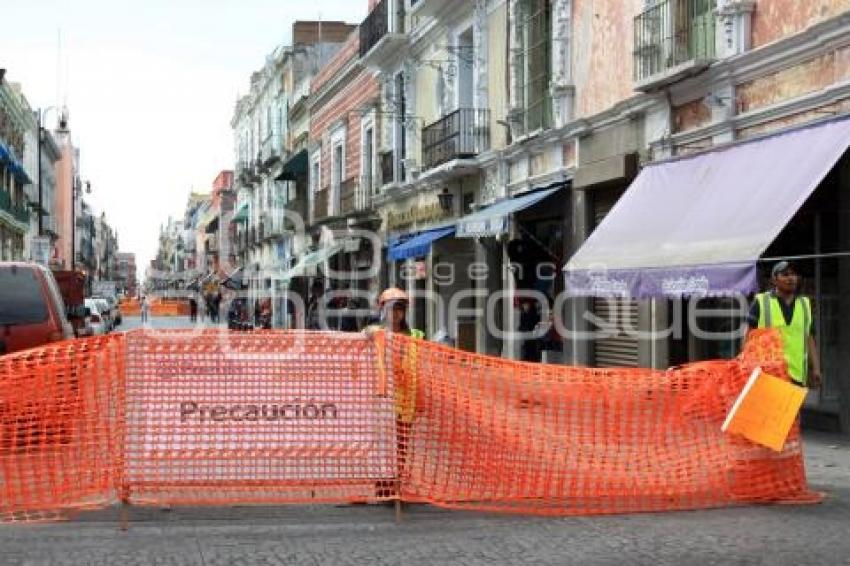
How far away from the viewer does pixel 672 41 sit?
1454 centimetres

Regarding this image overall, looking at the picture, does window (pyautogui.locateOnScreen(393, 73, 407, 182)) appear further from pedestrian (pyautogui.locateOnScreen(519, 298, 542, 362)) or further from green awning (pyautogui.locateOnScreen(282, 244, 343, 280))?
pedestrian (pyautogui.locateOnScreen(519, 298, 542, 362))

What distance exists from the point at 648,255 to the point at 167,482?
6.93 meters

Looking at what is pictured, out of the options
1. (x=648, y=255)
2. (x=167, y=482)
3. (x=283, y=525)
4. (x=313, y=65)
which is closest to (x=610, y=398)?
(x=283, y=525)

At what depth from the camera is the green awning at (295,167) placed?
4362cm

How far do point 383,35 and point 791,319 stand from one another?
21066 mm

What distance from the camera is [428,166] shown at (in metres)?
25.5

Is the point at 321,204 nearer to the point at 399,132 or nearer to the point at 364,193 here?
the point at 364,193

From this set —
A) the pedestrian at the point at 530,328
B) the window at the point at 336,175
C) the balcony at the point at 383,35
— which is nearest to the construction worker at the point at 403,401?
the pedestrian at the point at 530,328

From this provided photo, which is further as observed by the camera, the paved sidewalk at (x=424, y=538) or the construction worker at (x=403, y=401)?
the construction worker at (x=403, y=401)

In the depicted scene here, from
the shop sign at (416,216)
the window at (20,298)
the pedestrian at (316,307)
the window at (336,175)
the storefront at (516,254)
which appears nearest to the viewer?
the window at (20,298)

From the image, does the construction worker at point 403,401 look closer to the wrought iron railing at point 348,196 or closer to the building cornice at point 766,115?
the building cornice at point 766,115

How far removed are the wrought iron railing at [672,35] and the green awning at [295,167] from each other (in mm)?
29142

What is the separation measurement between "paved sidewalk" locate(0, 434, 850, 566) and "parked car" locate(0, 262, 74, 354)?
13.6 feet

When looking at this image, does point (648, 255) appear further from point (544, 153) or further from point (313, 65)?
point (313, 65)
